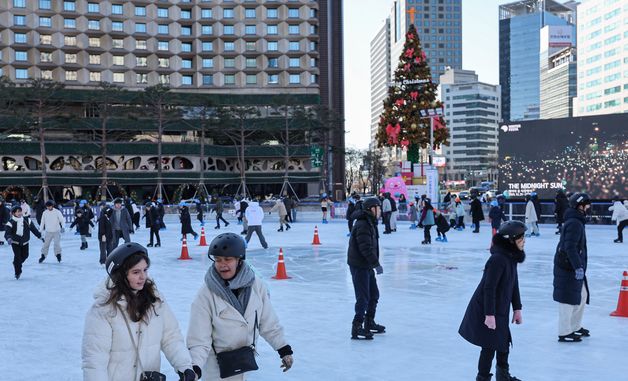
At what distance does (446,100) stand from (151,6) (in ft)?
388

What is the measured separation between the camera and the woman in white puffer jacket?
3.19m

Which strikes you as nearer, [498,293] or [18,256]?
[498,293]

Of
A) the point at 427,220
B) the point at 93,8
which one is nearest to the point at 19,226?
the point at 427,220

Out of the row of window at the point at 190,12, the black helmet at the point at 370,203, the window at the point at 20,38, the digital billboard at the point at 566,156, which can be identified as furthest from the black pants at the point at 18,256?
the row of window at the point at 190,12

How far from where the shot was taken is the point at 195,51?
74312mm

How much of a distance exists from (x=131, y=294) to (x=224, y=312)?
60cm

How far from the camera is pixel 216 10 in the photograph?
73875mm

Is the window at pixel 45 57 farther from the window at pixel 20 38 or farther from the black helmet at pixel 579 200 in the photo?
the black helmet at pixel 579 200

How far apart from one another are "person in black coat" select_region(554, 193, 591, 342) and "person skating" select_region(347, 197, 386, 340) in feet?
7.03

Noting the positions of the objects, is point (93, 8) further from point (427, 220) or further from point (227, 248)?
point (227, 248)

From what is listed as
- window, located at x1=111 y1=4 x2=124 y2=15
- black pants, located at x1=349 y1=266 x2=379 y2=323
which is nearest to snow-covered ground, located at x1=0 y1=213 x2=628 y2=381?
black pants, located at x1=349 y1=266 x2=379 y2=323

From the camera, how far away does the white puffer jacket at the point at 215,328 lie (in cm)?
365

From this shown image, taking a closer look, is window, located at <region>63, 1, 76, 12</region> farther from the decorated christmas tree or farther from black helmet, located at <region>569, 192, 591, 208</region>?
black helmet, located at <region>569, 192, 591, 208</region>

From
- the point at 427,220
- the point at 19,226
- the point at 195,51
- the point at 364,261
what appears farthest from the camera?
the point at 195,51
